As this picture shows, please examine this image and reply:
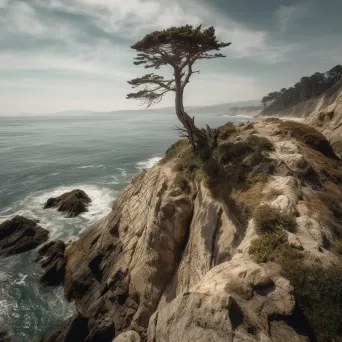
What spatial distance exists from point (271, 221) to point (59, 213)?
110ft

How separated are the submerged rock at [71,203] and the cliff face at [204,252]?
430 inches

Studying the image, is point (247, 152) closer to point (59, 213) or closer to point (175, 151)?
point (175, 151)

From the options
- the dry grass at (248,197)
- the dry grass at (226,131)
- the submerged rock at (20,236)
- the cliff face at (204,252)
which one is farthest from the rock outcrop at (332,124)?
the submerged rock at (20,236)

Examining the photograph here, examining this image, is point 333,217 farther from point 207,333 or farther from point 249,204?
point 207,333

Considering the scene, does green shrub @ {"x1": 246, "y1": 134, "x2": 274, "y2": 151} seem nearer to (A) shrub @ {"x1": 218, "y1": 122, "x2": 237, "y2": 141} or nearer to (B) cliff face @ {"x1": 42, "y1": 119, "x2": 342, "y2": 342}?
(B) cliff face @ {"x1": 42, "y1": 119, "x2": 342, "y2": 342}

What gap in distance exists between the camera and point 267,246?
10.1 meters

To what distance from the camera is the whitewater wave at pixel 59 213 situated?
109 ft

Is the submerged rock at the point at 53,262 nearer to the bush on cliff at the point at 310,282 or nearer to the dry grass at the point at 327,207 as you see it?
the bush on cliff at the point at 310,282

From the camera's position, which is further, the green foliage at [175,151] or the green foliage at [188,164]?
the green foliage at [175,151]

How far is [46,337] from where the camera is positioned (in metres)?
18.5

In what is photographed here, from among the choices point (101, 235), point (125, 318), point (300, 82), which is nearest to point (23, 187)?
point (101, 235)

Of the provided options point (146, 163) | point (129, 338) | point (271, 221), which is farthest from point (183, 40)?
point (146, 163)

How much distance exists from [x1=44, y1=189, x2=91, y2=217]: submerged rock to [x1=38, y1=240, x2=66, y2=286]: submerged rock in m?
8.53

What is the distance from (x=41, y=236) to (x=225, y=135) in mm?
24421
